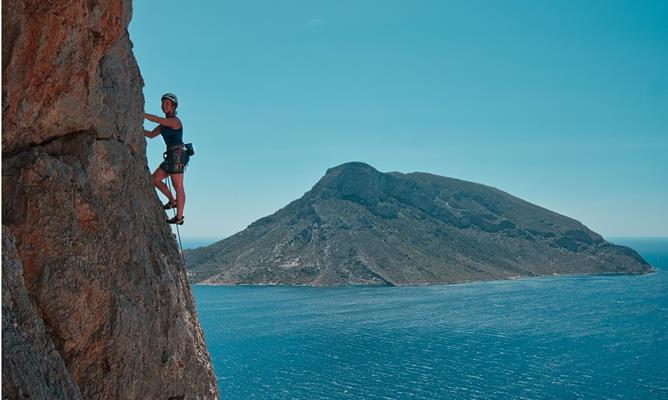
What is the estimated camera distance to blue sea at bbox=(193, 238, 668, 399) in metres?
70.8

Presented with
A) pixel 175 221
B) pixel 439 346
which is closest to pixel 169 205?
pixel 175 221

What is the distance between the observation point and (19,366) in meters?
5.38

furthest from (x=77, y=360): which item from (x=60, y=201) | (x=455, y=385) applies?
(x=455, y=385)

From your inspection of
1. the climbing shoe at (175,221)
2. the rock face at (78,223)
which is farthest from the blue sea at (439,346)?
the rock face at (78,223)

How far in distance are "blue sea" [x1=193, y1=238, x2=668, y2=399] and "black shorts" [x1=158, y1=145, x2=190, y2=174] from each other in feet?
200

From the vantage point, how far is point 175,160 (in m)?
11.4

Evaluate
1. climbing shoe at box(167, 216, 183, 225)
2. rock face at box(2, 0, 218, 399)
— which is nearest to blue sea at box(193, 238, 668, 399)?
climbing shoe at box(167, 216, 183, 225)

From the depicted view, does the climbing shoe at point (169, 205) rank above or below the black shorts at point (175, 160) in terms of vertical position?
below

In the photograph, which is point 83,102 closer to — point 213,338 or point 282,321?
point 213,338

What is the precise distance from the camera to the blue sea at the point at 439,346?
70.8 metres

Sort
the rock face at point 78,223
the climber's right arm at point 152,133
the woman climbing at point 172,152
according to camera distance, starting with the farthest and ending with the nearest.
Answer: the climber's right arm at point 152,133 < the woman climbing at point 172,152 < the rock face at point 78,223

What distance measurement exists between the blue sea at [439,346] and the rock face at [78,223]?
61964mm

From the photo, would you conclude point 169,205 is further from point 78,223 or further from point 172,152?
point 78,223

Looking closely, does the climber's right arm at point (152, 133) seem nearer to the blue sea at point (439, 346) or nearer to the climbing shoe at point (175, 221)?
the climbing shoe at point (175, 221)
